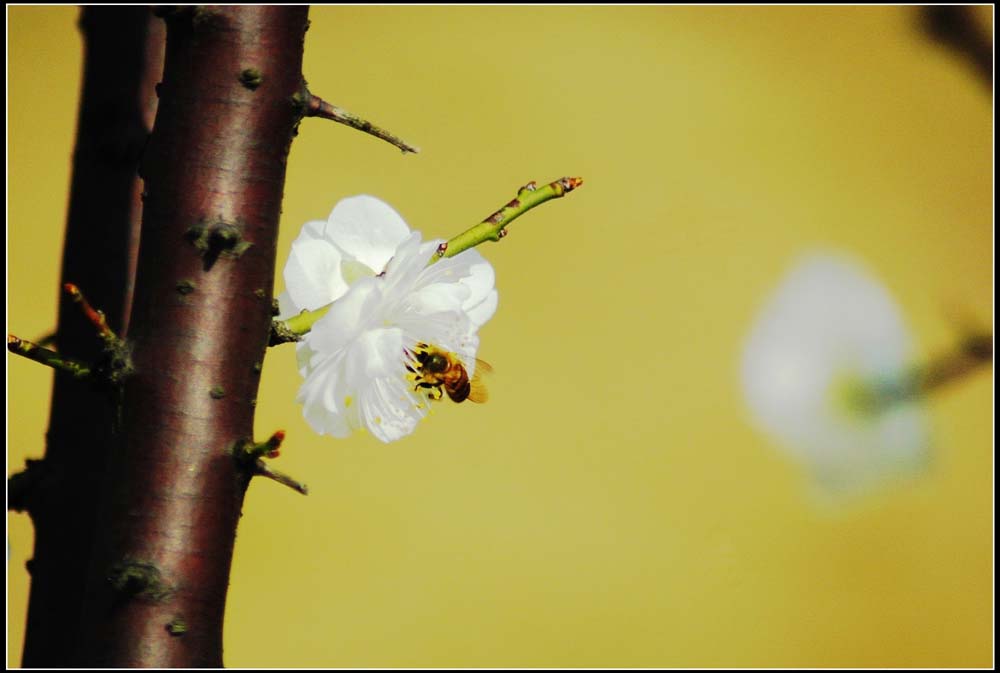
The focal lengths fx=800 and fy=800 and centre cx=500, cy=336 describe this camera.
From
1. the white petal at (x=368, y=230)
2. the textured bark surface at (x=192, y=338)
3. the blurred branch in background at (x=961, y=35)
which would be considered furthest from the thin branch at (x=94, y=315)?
the blurred branch in background at (x=961, y=35)

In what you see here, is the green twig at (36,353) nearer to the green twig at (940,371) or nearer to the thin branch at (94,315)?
the thin branch at (94,315)

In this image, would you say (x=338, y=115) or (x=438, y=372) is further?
(x=438, y=372)

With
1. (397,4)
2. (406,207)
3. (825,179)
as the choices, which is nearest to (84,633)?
(406,207)

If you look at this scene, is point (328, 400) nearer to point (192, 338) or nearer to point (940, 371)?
point (192, 338)

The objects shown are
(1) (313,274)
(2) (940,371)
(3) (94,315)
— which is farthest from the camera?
(2) (940,371)

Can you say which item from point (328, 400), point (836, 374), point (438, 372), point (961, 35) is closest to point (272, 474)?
point (328, 400)

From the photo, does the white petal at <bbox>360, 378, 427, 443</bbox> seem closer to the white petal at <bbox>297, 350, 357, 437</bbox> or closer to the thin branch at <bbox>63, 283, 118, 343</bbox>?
the white petal at <bbox>297, 350, 357, 437</bbox>
